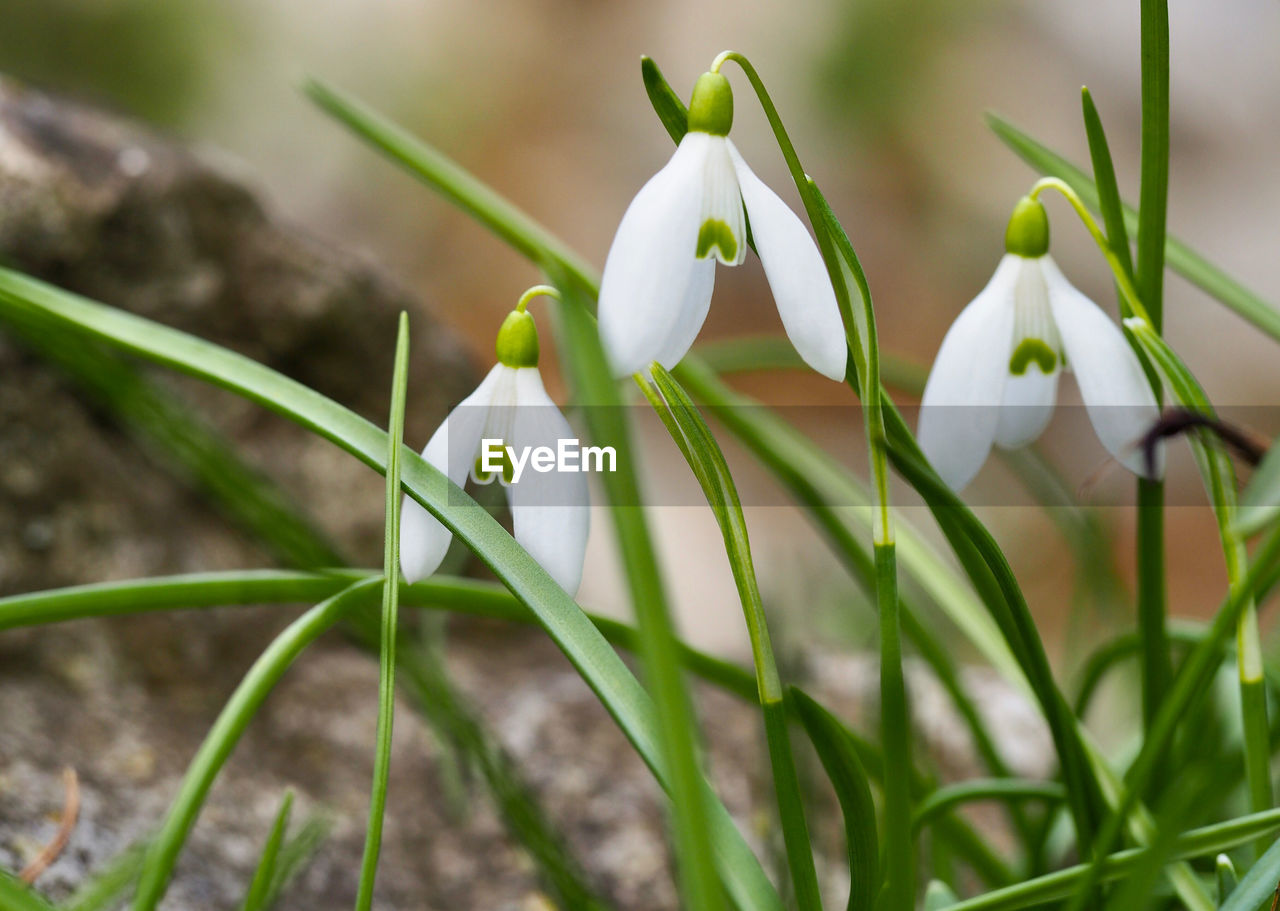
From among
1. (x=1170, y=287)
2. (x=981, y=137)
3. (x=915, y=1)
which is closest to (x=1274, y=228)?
(x=1170, y=287)

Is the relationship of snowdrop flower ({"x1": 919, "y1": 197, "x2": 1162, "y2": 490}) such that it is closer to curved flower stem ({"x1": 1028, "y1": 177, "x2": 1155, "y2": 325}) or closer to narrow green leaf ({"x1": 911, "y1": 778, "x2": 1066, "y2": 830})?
curved flower stem ({"x1": 1028, "y1": 177, "x2": 1155, "y2": 325})

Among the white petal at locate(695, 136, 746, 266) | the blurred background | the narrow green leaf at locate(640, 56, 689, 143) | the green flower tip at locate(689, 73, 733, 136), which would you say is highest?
the blurred background

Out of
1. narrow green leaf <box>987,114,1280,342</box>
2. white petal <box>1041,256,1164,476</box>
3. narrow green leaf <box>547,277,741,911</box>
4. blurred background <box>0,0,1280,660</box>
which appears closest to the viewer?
narrow green leaf <box>547,277,741,911</box>

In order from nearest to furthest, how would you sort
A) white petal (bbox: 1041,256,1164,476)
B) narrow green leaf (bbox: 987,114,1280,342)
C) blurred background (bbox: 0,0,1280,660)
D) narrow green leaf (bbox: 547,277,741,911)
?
narrow green leaf (bbox: 547,277,741,911) < white petal (bbox: 1041,256,1164,476) < narrow green leaf (bbox: 987,114,1280,342) < blurred background (bbox: 0,0,1280,660)

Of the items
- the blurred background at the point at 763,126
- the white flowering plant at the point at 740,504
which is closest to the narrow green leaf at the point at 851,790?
the white flowering plant at the point at 740,504

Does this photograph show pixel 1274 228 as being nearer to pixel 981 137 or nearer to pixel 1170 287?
pixel 1170 287

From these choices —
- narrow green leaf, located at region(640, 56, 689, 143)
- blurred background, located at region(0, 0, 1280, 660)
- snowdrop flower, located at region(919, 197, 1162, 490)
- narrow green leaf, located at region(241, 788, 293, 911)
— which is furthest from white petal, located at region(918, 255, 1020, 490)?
blurred background, located at region(0, 0, 1280, 660)

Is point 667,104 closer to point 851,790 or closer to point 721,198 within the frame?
point 721,198
